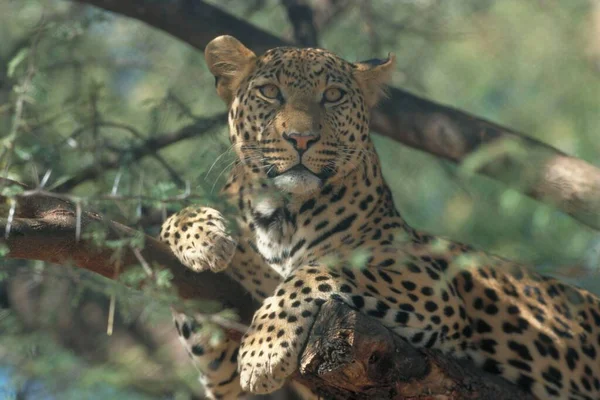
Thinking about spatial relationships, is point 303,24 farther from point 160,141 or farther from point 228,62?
point 228,62

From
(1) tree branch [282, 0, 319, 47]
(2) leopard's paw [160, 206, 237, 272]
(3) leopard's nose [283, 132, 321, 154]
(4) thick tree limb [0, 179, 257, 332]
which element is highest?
(3) leopard's nose [283, 132, 321, 154]

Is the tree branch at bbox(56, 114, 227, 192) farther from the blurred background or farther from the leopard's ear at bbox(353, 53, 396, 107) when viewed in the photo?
the leopard's ear at bbox(353, 53, 396, 107)

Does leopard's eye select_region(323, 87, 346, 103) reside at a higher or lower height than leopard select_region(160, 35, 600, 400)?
higher

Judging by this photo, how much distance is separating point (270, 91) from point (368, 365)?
2.33m

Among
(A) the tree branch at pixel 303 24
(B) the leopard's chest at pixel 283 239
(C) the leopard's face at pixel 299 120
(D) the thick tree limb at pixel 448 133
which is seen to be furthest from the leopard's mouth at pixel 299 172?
(A) the tree branch at pixel 303 24

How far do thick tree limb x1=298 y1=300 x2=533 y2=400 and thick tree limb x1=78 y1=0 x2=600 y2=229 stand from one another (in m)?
2.25

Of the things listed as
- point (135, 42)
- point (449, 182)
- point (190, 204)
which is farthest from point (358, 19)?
point (190, 204)

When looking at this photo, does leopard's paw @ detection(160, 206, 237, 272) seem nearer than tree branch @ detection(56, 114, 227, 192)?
Yes

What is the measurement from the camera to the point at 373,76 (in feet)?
22.8

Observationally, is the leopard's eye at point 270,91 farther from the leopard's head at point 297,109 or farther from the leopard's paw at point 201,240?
the leopard's paw at point 201,240

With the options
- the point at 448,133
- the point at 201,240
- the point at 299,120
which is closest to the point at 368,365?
the point at 201,240

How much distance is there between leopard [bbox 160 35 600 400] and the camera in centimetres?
607

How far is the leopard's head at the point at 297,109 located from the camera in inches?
245

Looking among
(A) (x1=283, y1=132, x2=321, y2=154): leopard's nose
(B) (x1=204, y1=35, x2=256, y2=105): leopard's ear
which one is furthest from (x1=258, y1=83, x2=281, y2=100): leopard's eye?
(A) (x1=283, y1=132, x2=321, y2=154): leopard's nose
